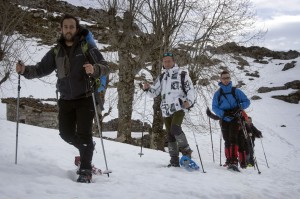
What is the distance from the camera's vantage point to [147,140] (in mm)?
15453

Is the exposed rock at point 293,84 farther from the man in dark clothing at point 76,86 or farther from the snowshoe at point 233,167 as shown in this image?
the man in dark clothing at point 76,86

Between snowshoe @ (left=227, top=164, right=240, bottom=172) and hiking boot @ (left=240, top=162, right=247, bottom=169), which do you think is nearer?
snowshoe @ (left=227, top=164, right=240, bottom=172)

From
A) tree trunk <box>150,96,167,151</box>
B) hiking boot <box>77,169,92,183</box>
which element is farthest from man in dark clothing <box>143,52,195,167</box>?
tree trunk <box>150,96,167,151</box>

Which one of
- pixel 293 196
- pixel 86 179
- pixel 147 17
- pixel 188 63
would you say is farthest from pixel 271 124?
pixel 86 179

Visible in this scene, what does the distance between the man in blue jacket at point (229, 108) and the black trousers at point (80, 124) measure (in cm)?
391

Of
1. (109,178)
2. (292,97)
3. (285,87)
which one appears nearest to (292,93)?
(292,97)

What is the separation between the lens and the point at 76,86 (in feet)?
12.7

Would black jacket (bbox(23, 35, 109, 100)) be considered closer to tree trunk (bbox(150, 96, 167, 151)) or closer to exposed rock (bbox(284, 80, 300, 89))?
tree trunk (bbox(150, 96, 167, 151))

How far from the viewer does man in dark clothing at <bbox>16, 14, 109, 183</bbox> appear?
12.6 feet

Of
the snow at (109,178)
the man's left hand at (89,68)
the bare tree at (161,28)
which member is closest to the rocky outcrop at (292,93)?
the bare tree at (161,28)

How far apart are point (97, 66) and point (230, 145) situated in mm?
4245

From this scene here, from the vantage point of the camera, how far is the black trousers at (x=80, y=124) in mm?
3846

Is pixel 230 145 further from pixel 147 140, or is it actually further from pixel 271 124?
pixel 271 124

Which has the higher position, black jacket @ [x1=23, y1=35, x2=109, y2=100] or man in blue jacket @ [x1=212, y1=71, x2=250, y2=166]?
black jacket @ [x1=23, y1=35, x2=109, y2=100]
